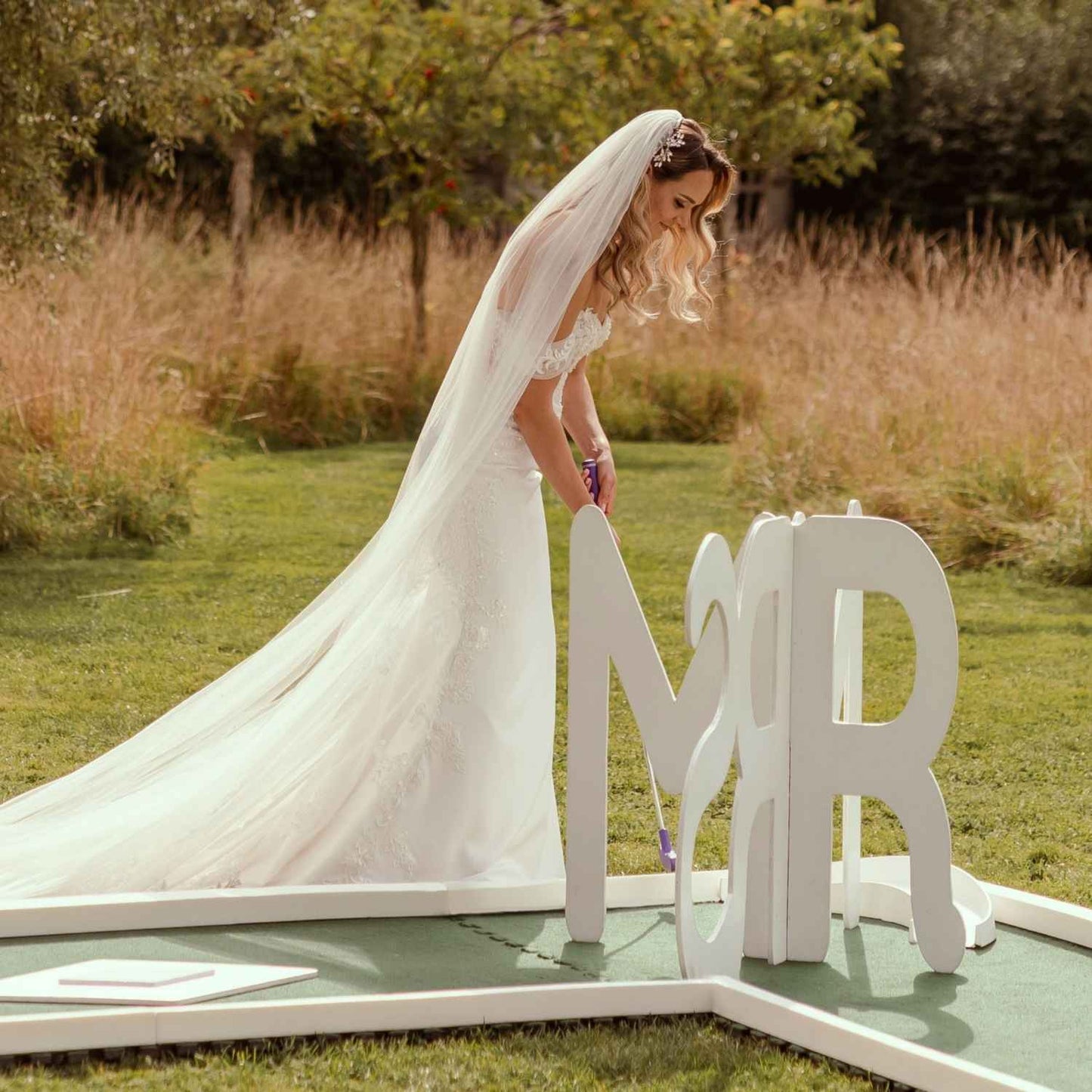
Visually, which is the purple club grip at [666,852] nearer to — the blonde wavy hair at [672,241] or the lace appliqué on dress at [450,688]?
the lace appliqué on dress at [450,688]

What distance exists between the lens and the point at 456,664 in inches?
173

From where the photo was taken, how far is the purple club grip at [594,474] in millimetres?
4520

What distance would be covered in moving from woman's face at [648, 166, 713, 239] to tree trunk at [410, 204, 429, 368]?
420 inches

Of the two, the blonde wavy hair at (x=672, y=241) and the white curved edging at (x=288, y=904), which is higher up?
the blonde wavy hair at (x=672, y=241)

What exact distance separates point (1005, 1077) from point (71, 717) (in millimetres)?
4070

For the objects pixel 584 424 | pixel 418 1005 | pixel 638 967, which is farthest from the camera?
pixel 584 424

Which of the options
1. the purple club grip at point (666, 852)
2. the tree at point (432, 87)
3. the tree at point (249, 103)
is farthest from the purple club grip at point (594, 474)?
the tree at point (432, 87)

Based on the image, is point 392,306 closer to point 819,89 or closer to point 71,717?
point 819,89

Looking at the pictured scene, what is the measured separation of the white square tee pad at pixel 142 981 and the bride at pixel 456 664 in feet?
1.98

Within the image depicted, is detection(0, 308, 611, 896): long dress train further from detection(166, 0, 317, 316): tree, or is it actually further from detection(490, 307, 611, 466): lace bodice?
detection(166, 0, 317, 316): tree

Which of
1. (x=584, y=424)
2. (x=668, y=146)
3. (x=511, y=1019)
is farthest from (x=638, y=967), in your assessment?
(x=668, y=146)

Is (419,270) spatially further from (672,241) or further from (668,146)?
(668,146)

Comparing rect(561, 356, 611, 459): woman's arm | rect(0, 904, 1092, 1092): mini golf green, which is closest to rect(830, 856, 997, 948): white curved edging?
rect(0, 904, 1092, 1092): mini golf green

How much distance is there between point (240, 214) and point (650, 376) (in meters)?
3.96
